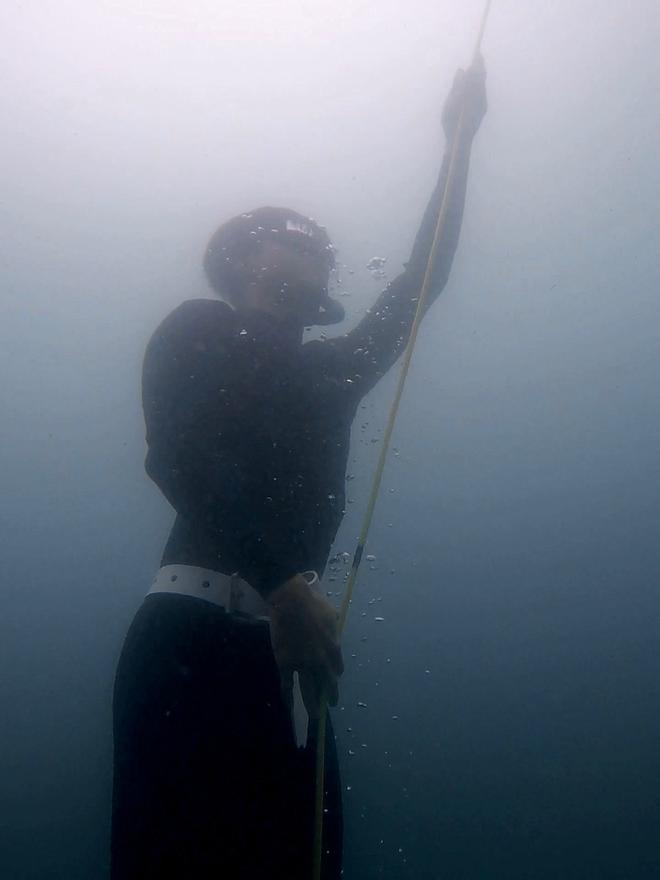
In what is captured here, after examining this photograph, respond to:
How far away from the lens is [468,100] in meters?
1.89

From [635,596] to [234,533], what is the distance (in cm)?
2508

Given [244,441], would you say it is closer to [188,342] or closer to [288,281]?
[188,342]

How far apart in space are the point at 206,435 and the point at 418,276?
1062 mm

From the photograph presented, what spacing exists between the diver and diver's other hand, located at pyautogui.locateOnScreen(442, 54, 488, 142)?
1146 millimetres

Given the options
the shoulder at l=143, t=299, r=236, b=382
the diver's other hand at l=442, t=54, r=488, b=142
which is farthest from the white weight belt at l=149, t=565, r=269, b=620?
the diver's other hand at l=442, t=54, r=488, b=142

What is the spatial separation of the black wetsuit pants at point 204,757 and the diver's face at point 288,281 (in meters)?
0.74

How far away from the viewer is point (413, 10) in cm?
594

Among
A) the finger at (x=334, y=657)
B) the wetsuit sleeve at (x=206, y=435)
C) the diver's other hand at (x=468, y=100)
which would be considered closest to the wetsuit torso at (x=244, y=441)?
the wetsuit sleeve at (x=206, y=435)

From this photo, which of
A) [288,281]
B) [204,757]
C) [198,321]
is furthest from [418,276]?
[204,757]

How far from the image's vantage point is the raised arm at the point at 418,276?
1665mm

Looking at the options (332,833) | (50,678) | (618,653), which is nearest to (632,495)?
(618,653)

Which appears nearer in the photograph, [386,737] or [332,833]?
[332,833]

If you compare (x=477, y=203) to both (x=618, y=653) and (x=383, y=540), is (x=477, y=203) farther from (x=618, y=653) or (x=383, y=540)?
(x=618, y=653)

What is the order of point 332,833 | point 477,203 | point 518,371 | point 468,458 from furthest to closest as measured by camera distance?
point 468,458 < point 518,371 < point 477,203 < point 332,833
